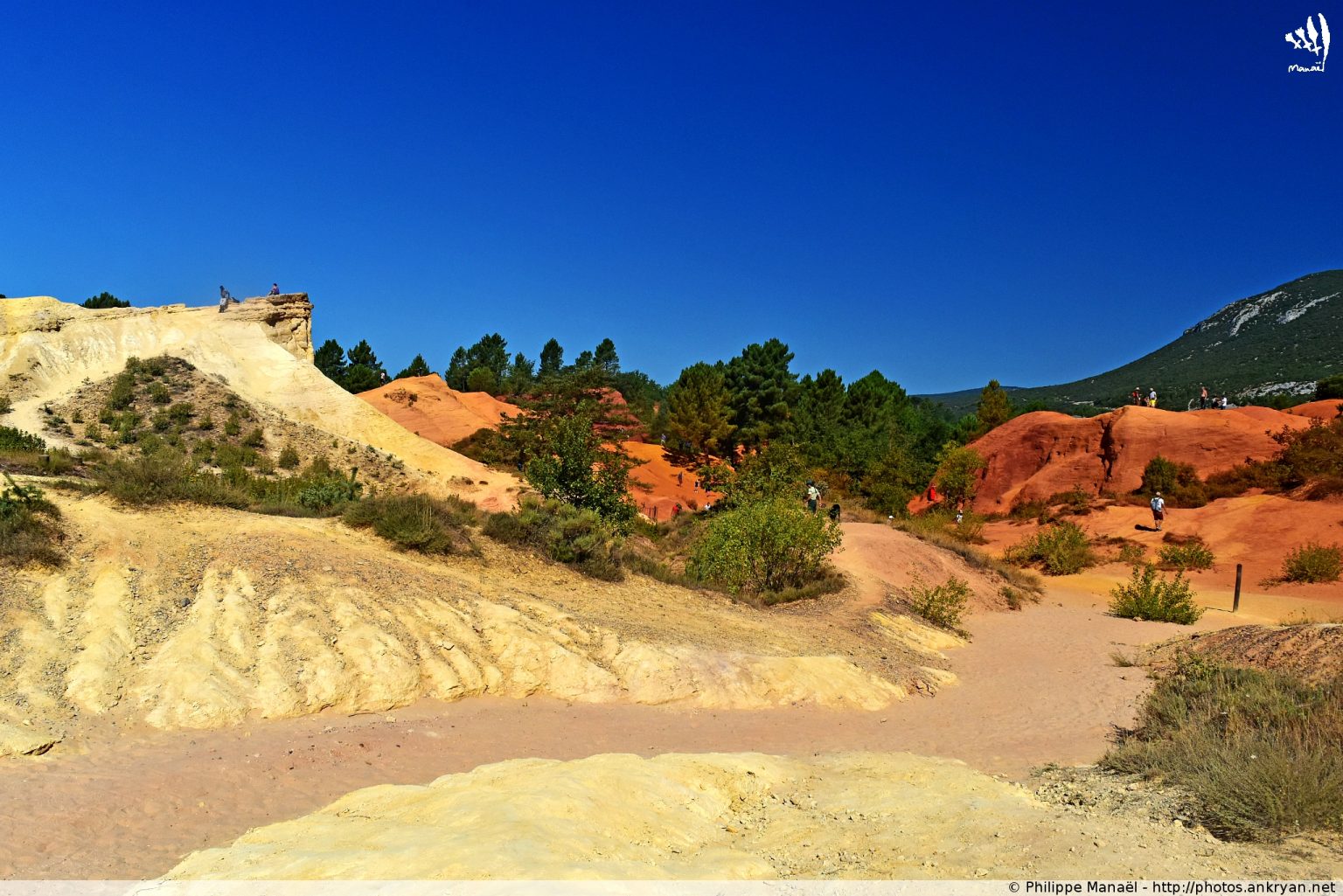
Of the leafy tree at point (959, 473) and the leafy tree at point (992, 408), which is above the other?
the leafy tree at point (992, 408)

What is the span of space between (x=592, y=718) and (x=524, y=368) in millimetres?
69720

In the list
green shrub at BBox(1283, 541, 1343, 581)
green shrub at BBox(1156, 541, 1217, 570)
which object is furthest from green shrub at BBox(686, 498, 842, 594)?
green shrub at BBox(1283, 541, 1343, 581)

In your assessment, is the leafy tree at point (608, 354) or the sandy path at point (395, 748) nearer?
the sandy path at point (395, 748)

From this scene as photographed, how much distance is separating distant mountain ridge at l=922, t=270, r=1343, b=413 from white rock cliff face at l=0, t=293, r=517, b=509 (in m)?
57.8

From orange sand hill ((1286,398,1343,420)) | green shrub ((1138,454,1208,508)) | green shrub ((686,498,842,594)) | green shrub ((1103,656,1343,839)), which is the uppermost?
orange sand hill ((1286,398,1343,420))

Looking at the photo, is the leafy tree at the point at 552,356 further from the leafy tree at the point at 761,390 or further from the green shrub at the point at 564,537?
the green shrub at the point at 564,537

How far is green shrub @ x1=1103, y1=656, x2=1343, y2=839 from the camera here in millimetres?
5285

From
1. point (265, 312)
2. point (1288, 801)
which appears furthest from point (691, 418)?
point (1288, 801)

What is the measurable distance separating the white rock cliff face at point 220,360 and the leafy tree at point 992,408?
3488cm

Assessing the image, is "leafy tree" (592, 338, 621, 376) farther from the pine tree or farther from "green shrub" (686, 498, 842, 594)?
"green shrub" (686, 498, 842, 594)

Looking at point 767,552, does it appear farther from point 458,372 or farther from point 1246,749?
point 458,372

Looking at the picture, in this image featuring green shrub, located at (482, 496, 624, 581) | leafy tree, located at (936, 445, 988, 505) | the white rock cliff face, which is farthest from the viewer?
leafy tree, located at (936, 445, 988, 505)

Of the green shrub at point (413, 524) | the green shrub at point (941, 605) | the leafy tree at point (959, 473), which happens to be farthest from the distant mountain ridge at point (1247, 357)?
the green shrub at point (413, 524)

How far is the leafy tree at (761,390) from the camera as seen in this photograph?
5447cm
